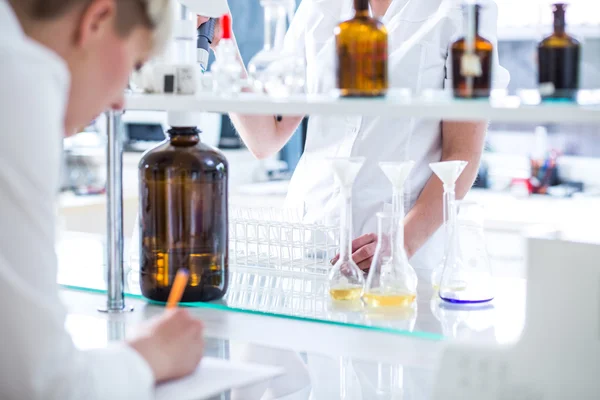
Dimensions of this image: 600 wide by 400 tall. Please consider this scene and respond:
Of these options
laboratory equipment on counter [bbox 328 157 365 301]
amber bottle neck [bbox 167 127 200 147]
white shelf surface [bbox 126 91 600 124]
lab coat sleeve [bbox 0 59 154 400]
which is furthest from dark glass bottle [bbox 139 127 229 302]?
lab coat sleeve [bbox 0 59 154 400]

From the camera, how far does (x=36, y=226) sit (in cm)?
98

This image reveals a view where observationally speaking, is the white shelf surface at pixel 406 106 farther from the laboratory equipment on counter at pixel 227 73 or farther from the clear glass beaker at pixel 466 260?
the clear glass beaker at pixel 466 260

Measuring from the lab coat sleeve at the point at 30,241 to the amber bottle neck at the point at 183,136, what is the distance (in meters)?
0.58

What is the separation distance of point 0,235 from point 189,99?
0.56 m

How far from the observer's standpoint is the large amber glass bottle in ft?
4.34

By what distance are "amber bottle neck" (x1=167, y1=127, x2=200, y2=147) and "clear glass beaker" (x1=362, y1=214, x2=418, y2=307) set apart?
1.22 feet

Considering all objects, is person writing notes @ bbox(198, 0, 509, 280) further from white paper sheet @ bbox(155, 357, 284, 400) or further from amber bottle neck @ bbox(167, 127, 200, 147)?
white paper sheet @ bbox(155, 357, 284, 400)

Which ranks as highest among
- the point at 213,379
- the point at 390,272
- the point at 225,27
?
the point at 225,27

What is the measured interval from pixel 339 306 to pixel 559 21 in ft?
2.04

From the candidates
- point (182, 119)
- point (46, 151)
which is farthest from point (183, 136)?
point (46, 151)

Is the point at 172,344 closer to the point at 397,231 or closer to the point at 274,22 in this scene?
the point at 397,231

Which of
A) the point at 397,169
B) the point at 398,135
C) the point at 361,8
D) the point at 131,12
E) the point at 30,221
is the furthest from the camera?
the point at 398,135

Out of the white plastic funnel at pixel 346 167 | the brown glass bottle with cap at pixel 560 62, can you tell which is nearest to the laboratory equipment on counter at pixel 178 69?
the white plastic funnel at pixel 346 167

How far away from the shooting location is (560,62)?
4.08 feet
